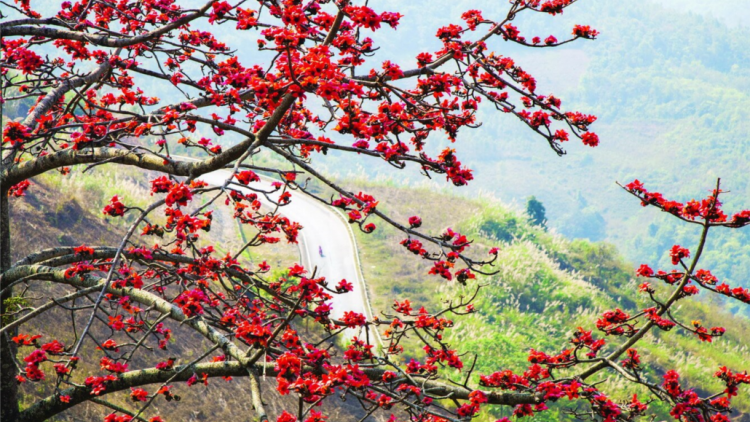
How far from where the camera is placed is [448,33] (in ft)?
17.3

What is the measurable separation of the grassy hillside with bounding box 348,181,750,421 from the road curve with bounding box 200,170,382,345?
0.48m

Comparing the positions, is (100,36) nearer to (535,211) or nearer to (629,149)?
(535,211)

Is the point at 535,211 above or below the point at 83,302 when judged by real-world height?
above

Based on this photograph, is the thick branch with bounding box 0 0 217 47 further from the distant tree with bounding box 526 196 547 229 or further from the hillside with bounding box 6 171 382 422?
the distant tree with bounding box 526 196 547 229

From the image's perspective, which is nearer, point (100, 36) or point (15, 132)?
point (15, 132)

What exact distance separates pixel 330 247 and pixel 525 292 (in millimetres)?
7057

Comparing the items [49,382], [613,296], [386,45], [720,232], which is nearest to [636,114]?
[720,232]

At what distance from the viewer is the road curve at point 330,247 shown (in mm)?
18594

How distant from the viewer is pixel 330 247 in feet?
72.7

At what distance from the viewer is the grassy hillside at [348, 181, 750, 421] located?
16.4 metres

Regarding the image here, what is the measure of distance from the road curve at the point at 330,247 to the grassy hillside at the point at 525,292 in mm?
476

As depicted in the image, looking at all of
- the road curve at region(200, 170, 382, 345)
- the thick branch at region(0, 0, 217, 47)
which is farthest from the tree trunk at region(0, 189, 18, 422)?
the road curve at region(200, 170, 382, 345)

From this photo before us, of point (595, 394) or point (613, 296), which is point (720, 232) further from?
point (595, 394)

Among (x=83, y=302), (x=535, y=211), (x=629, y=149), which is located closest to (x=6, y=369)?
(x=83, y=302)
